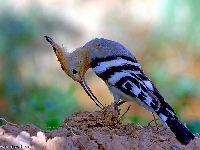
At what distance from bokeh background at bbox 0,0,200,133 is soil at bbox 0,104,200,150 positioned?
196 inches

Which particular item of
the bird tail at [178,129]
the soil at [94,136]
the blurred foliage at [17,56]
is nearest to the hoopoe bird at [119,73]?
the bird tail at [178,129]

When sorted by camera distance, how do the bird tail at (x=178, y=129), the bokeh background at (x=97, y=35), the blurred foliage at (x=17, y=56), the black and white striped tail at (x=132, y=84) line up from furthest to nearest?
1. the bokeh background at (x=97, y=35)
2. the blurred foliage at (x=17, y=56)
3. the black and white striped tail at (x=132, y=84)
4. the bird tail at (x=178, y=129)

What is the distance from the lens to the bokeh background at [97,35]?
9695 millimetres

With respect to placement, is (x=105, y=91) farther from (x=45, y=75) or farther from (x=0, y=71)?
(x=0, y=71)

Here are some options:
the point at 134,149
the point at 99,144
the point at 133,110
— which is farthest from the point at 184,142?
the point at 133,110

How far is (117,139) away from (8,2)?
7.16 meters

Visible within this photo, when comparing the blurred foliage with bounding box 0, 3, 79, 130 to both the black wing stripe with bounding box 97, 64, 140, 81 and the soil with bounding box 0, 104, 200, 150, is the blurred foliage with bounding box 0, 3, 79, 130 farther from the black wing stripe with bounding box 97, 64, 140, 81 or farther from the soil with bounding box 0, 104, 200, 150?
the soil with bounding box 0, 104, 200, 150

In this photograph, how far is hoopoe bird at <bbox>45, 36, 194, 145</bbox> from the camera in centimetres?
445

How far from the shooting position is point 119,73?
4.74m

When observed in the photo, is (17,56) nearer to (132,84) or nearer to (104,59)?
(104,59)

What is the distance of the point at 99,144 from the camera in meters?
3.39

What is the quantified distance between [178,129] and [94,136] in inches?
32.8

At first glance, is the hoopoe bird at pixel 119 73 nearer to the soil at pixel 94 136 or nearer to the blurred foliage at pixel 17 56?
the soil at pixel 94 136

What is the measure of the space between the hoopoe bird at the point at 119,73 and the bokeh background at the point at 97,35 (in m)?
3.80
